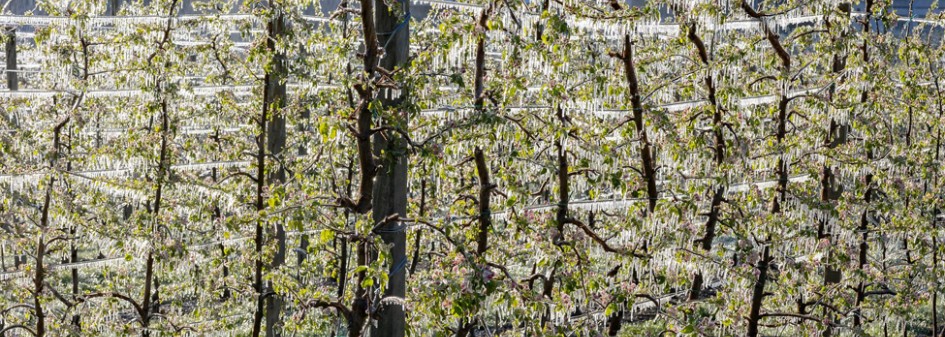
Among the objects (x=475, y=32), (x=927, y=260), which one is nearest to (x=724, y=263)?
(x=475, y=32)

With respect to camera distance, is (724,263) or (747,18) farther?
(747,18)

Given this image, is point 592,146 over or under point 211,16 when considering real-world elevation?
under

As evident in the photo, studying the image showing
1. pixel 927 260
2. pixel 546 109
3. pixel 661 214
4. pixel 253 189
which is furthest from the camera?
pixel 927 260

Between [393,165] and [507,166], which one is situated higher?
[393,165]

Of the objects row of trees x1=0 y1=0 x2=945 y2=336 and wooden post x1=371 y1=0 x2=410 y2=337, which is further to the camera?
row of trees x1=0 y1=0 x2=945 y2=336

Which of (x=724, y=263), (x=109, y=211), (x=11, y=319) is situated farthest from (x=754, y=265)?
(x=11, y=319)

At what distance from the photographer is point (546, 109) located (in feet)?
19.2

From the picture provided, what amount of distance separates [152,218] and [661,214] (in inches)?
122

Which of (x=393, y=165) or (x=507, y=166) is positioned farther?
(x=507, y=166)

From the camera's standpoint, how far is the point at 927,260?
7.98 meters

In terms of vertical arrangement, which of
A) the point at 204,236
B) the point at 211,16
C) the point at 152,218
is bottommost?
the point at 204,236

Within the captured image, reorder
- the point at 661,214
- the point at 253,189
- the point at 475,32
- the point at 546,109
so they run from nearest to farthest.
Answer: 1. the point at 475,32
2. the point at 661,214
3. the point at 546,109
4. the point at 253,189

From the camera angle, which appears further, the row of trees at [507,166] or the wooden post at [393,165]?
the row of trees at [507,166]

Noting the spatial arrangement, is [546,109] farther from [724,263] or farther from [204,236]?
[204,236]
